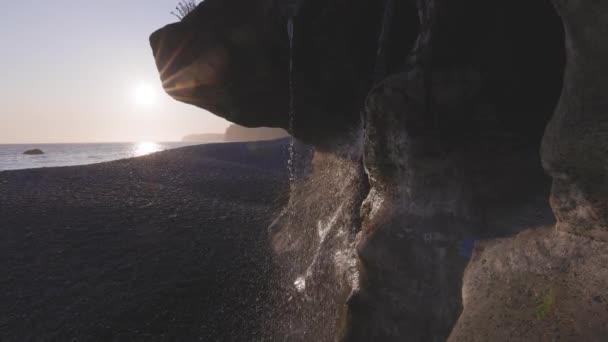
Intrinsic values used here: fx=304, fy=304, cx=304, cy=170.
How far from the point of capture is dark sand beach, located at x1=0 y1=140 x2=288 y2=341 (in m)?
5.41

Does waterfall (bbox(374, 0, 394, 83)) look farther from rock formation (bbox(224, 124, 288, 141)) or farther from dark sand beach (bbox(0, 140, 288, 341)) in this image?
rock formation (bbox(224, 124, 288, 141))

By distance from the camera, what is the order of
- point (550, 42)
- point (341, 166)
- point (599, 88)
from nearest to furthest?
1. point (599, 88)
2. point (550, 42)
3. point (341, 166)

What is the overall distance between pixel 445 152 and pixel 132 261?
7.48 m

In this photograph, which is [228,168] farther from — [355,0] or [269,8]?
[355,0]

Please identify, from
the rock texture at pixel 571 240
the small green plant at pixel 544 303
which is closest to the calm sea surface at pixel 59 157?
the rock texture at pixel 571 240

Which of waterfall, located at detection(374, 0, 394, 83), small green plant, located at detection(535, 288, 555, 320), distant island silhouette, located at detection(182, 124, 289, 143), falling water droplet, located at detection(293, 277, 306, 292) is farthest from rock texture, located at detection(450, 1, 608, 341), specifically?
distant island silhouette, located at detection(182, 124, 289, 143)

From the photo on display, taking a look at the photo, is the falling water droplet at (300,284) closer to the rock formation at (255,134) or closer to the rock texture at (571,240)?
the rock texture at (571,240)

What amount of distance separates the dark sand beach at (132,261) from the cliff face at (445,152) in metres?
1.46

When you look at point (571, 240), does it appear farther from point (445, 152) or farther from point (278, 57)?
point (278, 57)

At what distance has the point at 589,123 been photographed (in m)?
2.05

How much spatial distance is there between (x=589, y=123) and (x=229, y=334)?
552 centimetres

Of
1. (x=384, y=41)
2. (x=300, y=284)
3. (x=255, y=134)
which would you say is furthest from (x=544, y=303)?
(x=255, y=134)

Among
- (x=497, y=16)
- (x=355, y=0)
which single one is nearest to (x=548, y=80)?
(x=497, y=16)

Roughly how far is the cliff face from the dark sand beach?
1.46 meters
